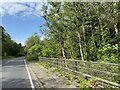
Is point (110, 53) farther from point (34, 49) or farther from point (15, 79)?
point (34, 49)

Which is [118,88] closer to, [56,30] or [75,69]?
[75,69]

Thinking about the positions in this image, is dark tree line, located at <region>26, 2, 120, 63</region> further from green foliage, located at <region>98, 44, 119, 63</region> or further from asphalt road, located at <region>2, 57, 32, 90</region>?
asphalt road, located at <region>2, 57, 32, 90</region>

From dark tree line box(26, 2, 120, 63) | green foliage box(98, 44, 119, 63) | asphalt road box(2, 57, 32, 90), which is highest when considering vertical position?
dark tree line box(26, 2, 120, 63)

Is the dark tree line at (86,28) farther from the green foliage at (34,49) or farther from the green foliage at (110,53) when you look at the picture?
the green foliage at (34,49)

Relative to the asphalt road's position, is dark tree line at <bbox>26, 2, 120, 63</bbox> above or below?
above

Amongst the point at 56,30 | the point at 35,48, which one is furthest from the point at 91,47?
the point at 35,48

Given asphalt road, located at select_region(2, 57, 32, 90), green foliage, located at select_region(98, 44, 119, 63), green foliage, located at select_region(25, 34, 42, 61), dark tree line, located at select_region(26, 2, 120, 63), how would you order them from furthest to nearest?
green foliage, located at select_region(25, 34, 42, 61)
dark tree line, located at select_region(26, 2, 120, 63)
asphalt road, located at select_region(2, 57, 32, 90)
green foliage, located at select_region(98, 44, 119, 63)

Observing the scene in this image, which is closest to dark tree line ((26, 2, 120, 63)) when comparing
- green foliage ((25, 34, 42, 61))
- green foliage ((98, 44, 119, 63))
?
green foliage ((98, 44, 119, 63))

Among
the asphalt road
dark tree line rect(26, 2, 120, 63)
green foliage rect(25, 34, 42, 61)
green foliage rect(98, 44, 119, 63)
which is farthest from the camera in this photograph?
green foliage rect(25, 34, 42, 61)

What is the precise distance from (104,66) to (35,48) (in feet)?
113

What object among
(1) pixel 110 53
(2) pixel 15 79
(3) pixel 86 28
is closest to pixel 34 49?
(3) pixel 86 28

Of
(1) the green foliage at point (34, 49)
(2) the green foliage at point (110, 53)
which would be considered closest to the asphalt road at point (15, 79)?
(2) the green foliage at point (110, 53)

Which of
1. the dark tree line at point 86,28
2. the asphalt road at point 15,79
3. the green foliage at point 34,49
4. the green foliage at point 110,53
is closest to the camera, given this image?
the green foliage at point 110,53

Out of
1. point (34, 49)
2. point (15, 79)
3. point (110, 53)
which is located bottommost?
point (15, 79)
